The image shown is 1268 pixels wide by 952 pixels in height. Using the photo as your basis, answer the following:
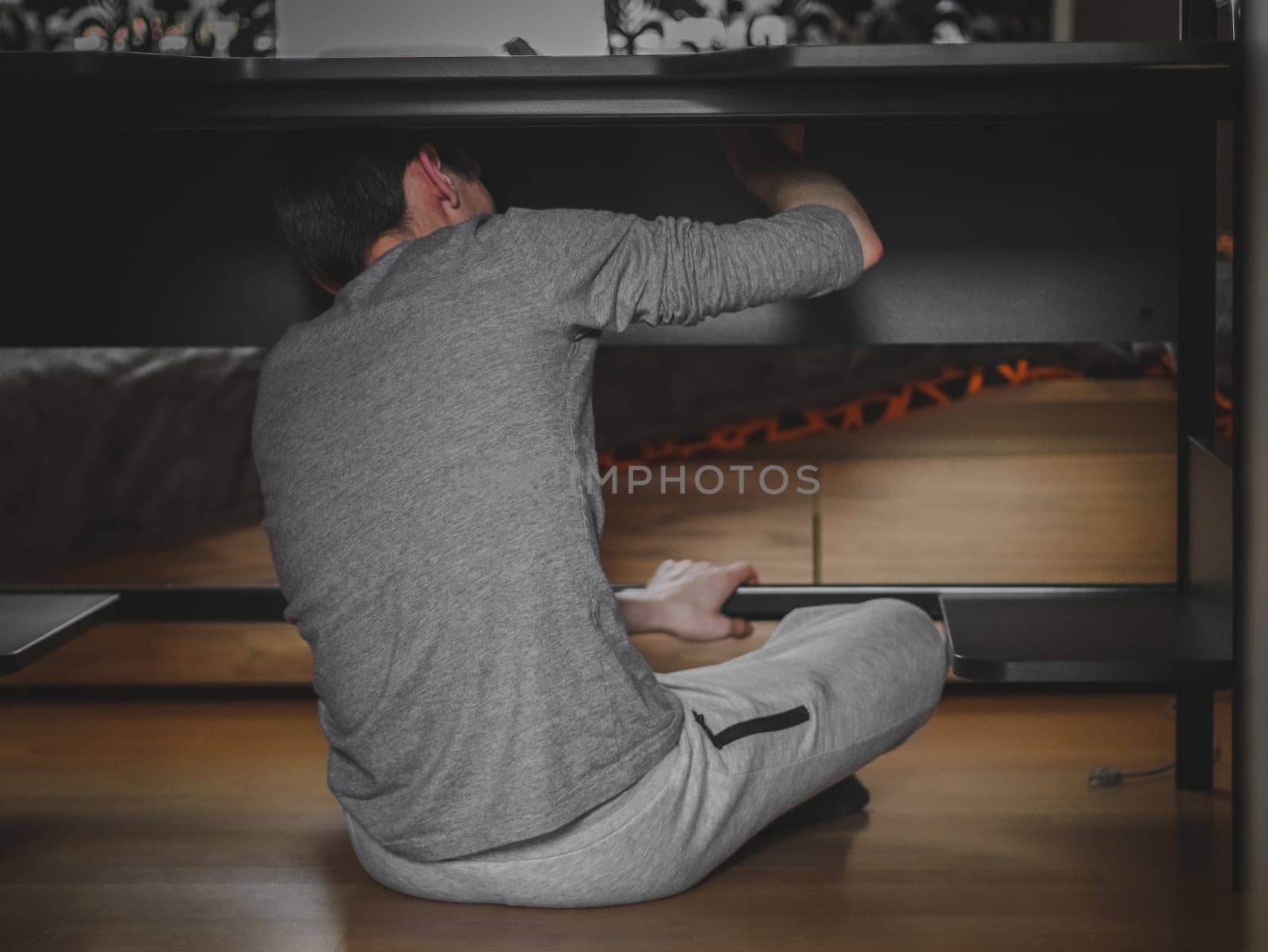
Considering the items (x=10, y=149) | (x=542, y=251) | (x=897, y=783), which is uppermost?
(x=10, y=149)

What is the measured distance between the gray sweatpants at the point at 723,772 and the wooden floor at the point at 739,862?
0.04 m

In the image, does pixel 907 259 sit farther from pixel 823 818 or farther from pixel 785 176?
pixel 823 818

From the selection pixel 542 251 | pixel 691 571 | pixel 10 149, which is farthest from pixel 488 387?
pixel 10 149

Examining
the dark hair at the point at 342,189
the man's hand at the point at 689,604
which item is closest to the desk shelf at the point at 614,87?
the dark hair at the point at 342,189

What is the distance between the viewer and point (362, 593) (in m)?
1.24

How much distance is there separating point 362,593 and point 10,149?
0.91 meters

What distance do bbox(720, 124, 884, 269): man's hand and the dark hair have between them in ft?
1.08

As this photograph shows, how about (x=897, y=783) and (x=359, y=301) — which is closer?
(x=359, y=301)

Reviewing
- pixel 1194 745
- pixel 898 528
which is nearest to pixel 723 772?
pixel 1194 745

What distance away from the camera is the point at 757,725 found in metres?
1.36

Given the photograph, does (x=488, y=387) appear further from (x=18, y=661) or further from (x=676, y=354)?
(x=676, y=354)

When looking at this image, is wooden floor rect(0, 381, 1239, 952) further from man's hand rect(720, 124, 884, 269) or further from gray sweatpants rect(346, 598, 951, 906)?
man's hand rect(720, 124, 884, 269)

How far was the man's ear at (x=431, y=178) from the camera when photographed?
4.36 feet

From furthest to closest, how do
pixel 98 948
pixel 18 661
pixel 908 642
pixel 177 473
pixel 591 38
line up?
1. pixel 177 473
2. pixel 591 38
3. pixel 908 642
4. pixel 18 661
5. pixel 98 948
